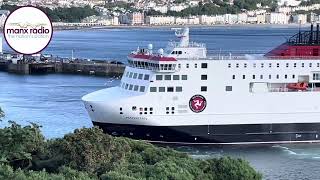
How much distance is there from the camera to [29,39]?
7.32 meters

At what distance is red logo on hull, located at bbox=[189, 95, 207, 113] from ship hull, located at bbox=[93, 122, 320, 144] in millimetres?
472

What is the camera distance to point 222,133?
22656 millimetres

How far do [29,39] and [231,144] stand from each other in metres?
15.8

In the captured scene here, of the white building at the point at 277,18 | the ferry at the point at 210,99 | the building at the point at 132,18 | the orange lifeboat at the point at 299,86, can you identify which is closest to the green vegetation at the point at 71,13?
the building at the point at 132,18

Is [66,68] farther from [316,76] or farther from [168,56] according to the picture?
[316,76]

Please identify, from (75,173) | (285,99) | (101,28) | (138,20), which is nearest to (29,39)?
(75,173)

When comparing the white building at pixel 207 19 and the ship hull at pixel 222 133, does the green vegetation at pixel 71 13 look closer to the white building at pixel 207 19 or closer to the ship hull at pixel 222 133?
the white building at pixel 207 19

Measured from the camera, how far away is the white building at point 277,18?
142262 millimetres

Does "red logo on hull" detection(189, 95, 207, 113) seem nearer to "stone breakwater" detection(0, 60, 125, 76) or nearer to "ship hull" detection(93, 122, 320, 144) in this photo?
"ship hull" detection(93, 122, 320, 144)

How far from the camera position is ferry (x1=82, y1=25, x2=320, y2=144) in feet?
73.0

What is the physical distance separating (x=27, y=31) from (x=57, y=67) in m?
43.4

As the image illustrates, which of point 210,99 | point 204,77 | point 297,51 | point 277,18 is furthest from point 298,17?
point 210,99

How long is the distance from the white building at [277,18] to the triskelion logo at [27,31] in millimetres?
Answer: 136552

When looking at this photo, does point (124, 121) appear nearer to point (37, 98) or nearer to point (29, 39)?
point (37, 98)
